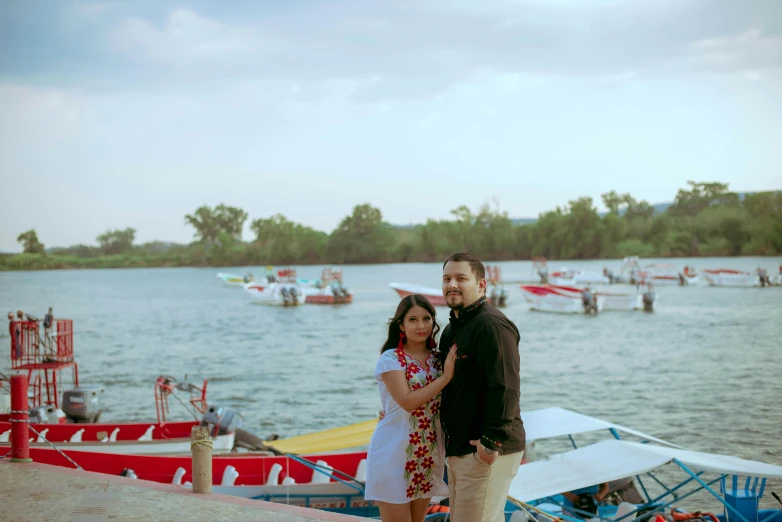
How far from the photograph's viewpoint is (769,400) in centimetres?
2769

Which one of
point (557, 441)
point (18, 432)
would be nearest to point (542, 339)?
point (557, 441)

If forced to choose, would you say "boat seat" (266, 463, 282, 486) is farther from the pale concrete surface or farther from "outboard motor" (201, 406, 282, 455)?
the pale concrete surface

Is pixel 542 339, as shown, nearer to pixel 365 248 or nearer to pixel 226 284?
pixel 226 284

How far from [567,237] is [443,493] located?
152250mm

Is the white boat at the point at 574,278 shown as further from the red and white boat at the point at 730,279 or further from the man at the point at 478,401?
the man at the point at 478,401

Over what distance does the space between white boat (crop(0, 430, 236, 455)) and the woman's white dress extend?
9.73 m

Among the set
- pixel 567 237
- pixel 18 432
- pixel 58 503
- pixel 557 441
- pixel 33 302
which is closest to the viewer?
pixel 58 503

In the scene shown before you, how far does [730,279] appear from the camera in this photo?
94938 mm

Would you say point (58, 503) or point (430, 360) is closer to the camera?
point (430, 360)

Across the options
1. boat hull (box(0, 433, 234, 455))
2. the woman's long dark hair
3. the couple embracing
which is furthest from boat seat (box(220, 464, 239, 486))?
the woman's long dark hair

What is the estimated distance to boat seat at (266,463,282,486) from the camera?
12.0m

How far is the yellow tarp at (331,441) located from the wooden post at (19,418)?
12.4ft

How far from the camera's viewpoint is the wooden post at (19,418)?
29.2 feet

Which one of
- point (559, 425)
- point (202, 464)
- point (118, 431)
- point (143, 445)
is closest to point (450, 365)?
point (202, 464)
